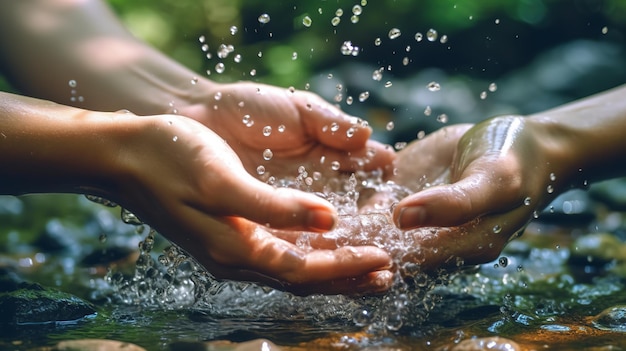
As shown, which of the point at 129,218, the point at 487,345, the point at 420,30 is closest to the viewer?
the point at 487,345

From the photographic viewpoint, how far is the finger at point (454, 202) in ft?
5.33

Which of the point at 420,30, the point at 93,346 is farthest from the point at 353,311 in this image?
the point at 420,30

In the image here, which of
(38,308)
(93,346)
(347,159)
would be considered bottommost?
(93,346)

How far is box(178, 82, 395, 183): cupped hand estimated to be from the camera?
2.37 metres

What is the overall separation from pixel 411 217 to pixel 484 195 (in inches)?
9.1

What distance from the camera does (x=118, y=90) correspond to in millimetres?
2566

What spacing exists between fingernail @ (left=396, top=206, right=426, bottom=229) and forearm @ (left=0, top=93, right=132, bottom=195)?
0.73 metres

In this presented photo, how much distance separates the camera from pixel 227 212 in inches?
63.1

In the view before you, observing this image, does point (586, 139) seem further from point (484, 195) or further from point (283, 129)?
point (283, 129)

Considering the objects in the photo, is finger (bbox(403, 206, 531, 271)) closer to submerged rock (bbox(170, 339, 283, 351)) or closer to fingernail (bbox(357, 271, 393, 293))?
fingernail (bbox(357, 271, 393, 293))

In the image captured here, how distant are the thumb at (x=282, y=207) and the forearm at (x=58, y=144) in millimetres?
412

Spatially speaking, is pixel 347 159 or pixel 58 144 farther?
pixel 347 159

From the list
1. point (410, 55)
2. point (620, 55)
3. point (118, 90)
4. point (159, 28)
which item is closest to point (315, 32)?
point (410, 55)

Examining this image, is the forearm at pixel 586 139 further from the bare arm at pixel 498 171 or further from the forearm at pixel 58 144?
the forearm at pixel 58 144
